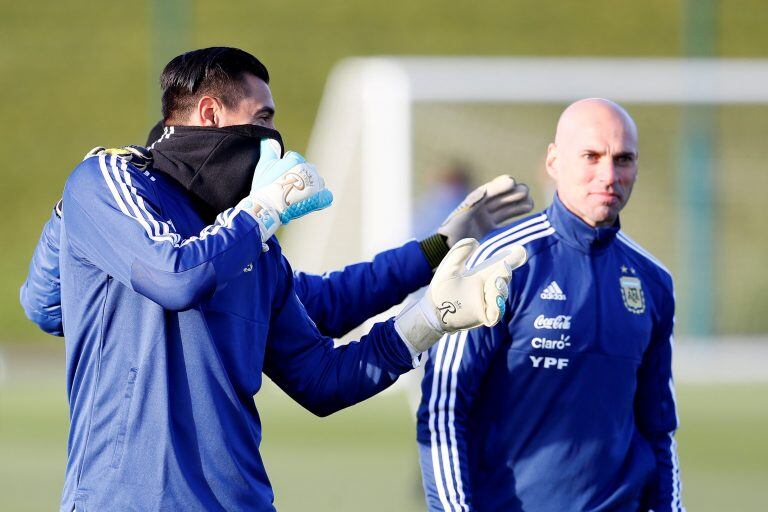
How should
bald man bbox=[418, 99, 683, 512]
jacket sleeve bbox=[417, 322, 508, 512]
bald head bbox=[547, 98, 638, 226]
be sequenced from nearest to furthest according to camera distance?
jacket sleeve bbox=[417, 322, 508, 512]
bald man bbox=[418, 99, 683, 512]
bald head bbox=[547, 98, 638, 226]

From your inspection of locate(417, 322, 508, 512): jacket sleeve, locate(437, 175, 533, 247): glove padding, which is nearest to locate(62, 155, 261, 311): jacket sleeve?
locate(417, 322, 508, 512): jacket sleeve

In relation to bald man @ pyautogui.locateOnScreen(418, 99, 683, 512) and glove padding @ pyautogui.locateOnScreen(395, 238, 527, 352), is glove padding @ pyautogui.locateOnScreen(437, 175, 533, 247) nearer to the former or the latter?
bald man @ pyautogui.locateOnScreen(418, 99, 683, 512)

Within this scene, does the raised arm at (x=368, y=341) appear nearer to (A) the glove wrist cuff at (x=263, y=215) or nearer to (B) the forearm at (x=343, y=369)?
(B) the forearm at (x=343, y=369)

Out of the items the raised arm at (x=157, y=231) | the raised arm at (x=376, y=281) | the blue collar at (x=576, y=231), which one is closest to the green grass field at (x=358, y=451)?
the raised arm at (x=376, y=281)

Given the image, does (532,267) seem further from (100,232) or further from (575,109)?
(100,232)

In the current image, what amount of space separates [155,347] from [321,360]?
0.67 m

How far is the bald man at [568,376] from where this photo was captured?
14.4 feet

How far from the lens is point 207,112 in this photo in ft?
13.1

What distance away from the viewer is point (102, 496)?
3.60m

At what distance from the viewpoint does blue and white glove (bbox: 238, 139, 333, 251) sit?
3686 mm

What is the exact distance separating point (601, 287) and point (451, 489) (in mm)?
884

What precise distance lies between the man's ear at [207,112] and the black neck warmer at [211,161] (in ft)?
0.15

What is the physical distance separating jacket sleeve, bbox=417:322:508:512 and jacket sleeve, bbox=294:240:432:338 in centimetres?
28

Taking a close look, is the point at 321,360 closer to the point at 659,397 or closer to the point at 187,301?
the point at 187,301
